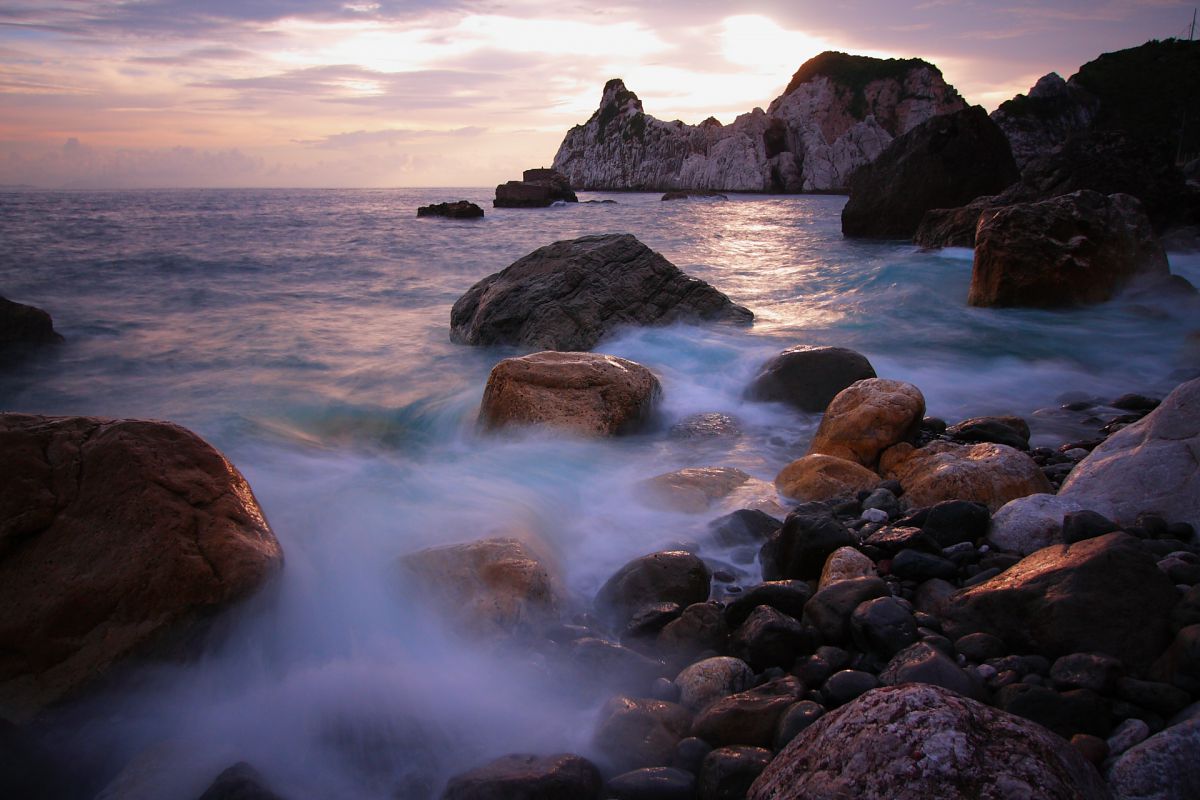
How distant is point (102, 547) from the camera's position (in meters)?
3.06

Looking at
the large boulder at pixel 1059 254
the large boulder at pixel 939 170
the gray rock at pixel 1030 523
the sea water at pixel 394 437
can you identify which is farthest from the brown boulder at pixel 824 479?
the large boulder at pixel 939 170

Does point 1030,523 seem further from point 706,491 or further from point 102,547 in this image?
point 102,547

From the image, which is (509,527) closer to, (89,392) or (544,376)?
(544,376)

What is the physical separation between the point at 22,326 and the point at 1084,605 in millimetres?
10470

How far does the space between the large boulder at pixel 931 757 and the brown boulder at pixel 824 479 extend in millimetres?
2647

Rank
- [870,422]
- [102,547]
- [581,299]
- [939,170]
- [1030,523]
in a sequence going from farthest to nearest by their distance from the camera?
[939,170], [581,299], [870,422], [1030,523], [102,547]

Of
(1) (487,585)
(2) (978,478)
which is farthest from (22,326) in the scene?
(2) (978,478)

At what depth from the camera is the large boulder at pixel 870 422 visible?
4.98m

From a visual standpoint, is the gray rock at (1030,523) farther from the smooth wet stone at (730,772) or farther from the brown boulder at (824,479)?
the smooth wet stone at (730,772)

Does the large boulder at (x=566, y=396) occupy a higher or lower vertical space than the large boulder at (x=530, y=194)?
lower

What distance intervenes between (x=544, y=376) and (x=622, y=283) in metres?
3.51

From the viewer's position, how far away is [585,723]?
2.78 meters

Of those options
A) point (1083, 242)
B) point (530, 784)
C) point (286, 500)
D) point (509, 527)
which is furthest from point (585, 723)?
point (1083, 242)

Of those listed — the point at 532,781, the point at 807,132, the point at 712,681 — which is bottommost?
the point at 532,781
